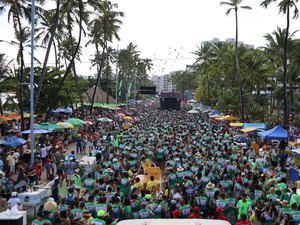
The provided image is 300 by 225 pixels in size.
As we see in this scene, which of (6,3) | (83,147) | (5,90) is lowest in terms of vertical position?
(83,147)

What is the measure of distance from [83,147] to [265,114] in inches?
849

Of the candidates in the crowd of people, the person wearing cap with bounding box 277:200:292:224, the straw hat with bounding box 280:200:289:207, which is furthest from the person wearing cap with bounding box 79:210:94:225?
the straw hat with bounding box 280:200:289:207

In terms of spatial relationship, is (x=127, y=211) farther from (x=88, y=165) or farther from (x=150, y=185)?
(x=88, y=165)

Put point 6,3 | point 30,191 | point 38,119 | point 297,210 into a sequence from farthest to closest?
point 38,119 → point 6,3 → point 30,191 → point 297,210

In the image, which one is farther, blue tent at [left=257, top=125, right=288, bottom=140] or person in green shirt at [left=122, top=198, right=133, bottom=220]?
blue tent at [left=257, top=125, right=288, bottom=140]

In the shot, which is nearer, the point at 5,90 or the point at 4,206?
the point at 4,206

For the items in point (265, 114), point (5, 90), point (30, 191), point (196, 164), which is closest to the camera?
point (30, 191)

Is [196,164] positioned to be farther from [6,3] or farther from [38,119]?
[38,119]

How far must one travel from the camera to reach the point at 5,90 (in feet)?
→ 102

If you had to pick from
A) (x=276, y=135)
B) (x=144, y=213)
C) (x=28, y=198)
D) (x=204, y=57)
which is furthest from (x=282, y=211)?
(x=204, y=57)

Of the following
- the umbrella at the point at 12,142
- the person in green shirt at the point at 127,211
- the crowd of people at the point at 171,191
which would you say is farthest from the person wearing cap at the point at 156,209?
the umbrella at the point at 12,142

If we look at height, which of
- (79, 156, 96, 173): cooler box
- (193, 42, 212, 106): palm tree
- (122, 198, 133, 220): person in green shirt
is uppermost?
(193, 42, 212, 106): palm tree

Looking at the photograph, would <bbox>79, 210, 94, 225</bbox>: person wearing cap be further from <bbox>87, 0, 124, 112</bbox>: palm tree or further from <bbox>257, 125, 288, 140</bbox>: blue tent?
<bbox>87, 0, 124, 112</bbox>: palm tree

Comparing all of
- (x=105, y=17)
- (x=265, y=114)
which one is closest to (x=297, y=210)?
(x=265, y=114)
